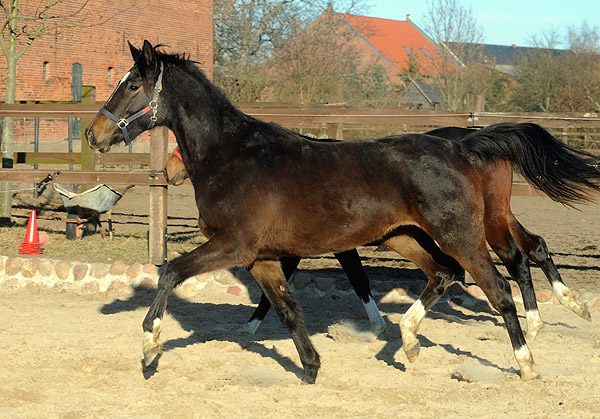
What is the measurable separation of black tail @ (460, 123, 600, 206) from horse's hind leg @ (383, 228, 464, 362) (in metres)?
0.76

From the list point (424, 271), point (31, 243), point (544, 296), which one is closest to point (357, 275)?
point (424, 271)

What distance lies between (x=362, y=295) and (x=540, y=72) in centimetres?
3089

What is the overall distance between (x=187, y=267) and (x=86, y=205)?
5501 millimetres

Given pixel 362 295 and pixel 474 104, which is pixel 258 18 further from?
pixel 362 295

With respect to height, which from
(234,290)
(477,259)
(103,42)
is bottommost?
(234,290)

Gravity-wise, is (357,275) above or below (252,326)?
above

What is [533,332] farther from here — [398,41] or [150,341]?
[398,41]

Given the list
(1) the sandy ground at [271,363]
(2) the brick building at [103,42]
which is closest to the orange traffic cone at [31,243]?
(1) the sandy ground at [271,363]

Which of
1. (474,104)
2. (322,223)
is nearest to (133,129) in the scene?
(322,223)

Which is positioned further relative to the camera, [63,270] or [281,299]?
[63,270]

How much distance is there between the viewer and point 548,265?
6.15 m

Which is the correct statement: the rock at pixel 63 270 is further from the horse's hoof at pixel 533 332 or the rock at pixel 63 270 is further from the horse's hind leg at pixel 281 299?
the horse's hoof at pixel 533 332

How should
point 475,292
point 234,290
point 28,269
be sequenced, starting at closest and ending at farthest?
point 475,292 → point 234,290 → point 28,269

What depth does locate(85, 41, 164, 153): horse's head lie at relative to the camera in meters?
4.77
